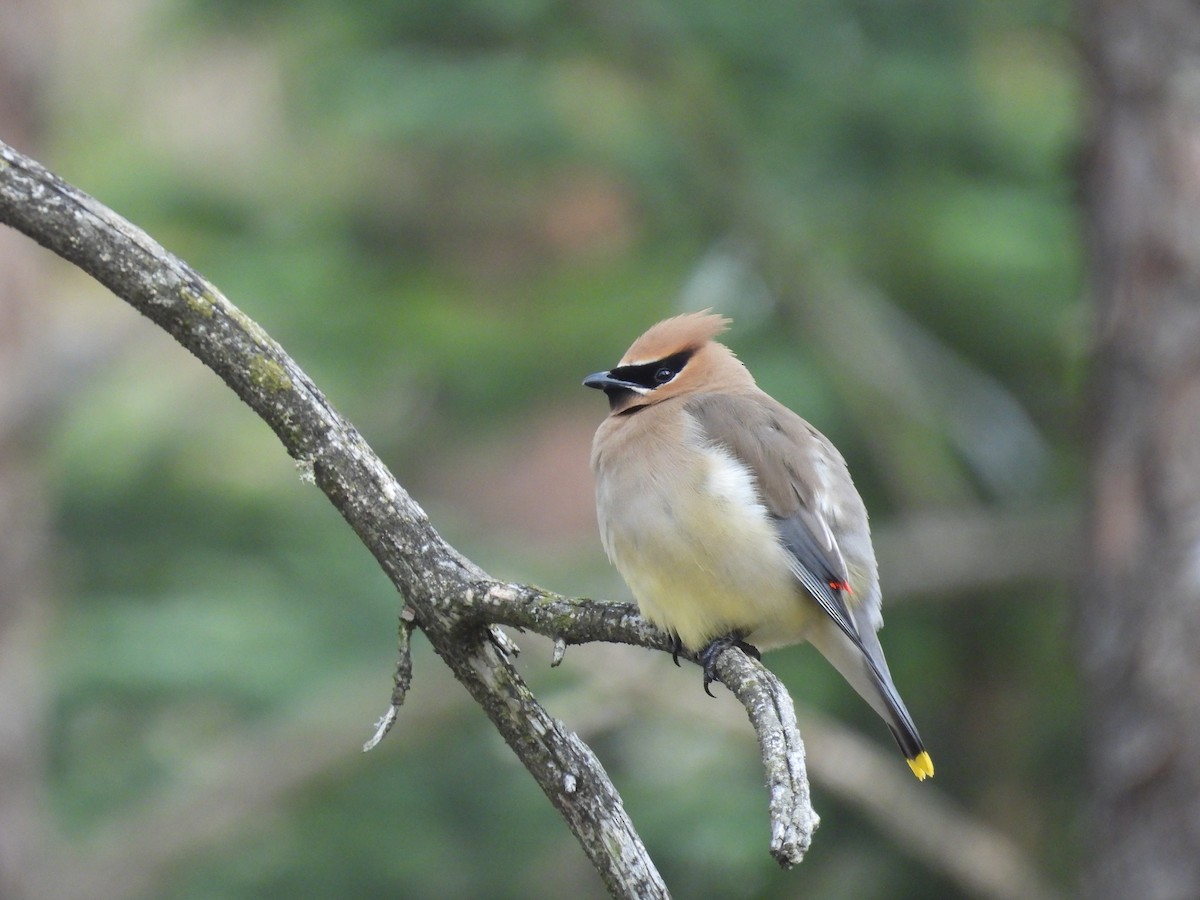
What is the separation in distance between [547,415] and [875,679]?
21.8ft

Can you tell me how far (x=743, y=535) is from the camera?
4.09m

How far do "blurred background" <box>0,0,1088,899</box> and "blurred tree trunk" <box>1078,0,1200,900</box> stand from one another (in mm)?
1267

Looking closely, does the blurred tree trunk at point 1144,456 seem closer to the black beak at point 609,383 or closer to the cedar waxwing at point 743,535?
the cedar waxwing at point 743,535

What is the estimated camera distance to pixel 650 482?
4.17 meters

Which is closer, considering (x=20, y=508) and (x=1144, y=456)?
(x=1144, y=456)

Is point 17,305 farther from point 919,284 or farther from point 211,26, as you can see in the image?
point 919,284

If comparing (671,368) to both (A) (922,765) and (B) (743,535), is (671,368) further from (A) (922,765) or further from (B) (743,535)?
(A) (922,765)

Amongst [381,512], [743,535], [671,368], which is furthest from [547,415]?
[381,512]

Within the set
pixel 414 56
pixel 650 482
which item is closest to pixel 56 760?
pixel 414 56

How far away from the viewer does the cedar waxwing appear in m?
3.98

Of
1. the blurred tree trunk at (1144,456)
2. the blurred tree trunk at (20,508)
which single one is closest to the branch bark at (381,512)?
the blurred tree trunk at (1144,456)

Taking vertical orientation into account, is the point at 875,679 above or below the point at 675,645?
below

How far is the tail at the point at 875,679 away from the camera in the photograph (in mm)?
3830

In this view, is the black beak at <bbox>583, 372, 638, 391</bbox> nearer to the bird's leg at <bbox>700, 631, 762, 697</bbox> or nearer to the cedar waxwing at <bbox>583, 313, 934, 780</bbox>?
the cedar waxwing at <bbox>583, 313, 934, 780</bbox>
